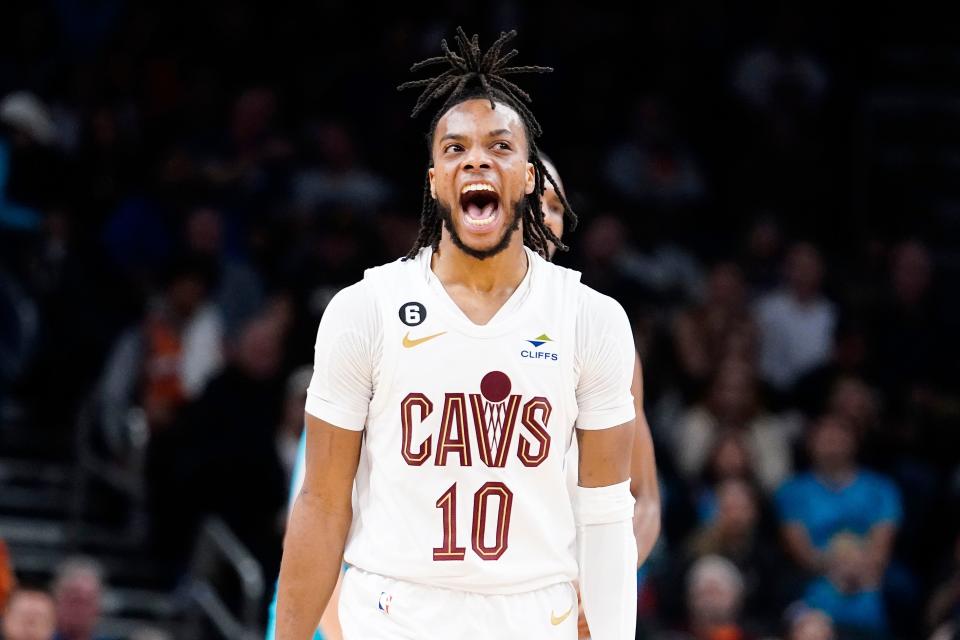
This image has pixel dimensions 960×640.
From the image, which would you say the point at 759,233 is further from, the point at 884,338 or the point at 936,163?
the point at 936,163

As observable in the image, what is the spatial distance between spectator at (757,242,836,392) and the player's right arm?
24.0 feet

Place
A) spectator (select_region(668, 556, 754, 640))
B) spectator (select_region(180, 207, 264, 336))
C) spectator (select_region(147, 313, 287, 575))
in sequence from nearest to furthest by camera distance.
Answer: spectator (select_region(668, 556, 754, 640)) < spectator (select_region(147, 313, 287, 575)) < spectator (select_region(180, 207, 264, 336))

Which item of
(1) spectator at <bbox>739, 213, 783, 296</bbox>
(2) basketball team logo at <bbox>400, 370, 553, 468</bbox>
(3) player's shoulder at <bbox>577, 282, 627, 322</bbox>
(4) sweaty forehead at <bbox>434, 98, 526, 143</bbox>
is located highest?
(1) spectator at <bbox>739, 213, 783, 296</bbox>

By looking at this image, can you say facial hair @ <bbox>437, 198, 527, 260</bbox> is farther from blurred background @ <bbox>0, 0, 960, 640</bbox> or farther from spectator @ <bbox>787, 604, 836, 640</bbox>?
spectator @ <bbox>787, 604, 836, 640</bbox>

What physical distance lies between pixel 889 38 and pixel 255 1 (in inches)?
186

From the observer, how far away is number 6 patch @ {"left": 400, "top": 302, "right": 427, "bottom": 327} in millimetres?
4297

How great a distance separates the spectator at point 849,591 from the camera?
32.3 ft

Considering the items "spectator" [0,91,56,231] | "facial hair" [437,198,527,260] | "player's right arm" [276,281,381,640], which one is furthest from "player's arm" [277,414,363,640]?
"spectator" [0,91,56,231]

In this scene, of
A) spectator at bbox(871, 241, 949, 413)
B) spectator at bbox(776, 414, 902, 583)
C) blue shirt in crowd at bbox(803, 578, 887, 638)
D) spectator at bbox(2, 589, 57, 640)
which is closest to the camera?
spectator at bbox(2, 589, 57, 640)

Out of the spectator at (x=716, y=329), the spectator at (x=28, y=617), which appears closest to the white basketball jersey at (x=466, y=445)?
the spectator at (x=28, y=617)

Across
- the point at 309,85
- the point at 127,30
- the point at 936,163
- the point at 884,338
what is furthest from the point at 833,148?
the point at 127,30

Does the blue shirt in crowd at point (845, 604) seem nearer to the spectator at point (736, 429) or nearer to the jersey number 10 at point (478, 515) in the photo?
the spectator at point (736, 429)

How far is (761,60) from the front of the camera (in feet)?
42.9

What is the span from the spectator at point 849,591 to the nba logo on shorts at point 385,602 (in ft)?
19.4
